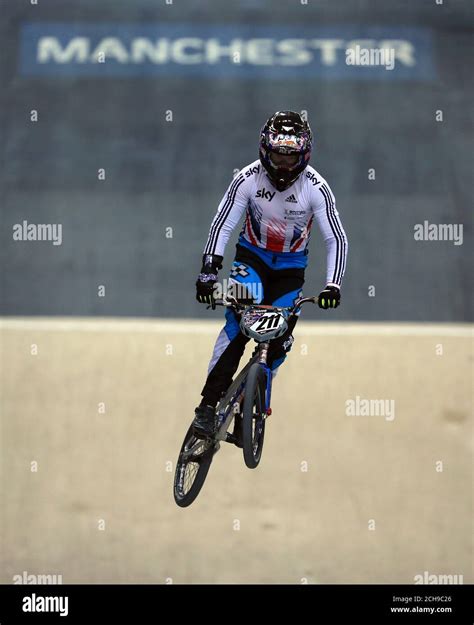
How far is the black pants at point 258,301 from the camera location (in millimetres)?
8016

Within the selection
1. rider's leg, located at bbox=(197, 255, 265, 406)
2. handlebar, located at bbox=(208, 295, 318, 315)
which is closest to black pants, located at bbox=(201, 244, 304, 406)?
rider's leg, located at bbox=(197, 255, 265, 406)

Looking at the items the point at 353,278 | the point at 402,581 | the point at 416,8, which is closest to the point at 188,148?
the point at 353,278

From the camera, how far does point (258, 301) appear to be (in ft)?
26.3

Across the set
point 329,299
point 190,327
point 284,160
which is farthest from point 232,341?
point 190,327

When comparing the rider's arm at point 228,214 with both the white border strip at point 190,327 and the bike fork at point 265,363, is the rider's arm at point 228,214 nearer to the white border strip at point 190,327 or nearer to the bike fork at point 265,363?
the bike fork at point 265,363

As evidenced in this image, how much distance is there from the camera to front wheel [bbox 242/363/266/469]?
7.57 metres

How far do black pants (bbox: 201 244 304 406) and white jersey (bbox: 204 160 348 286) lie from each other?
0.14 metres

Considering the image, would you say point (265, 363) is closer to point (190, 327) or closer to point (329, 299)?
point (329, 299)

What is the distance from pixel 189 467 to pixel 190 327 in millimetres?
6261

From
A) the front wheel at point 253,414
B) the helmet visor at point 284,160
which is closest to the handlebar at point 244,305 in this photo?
the front wheel at point 253,414

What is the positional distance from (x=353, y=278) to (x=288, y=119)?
776 centimetres

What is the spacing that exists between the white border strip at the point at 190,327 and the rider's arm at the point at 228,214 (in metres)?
6.45
